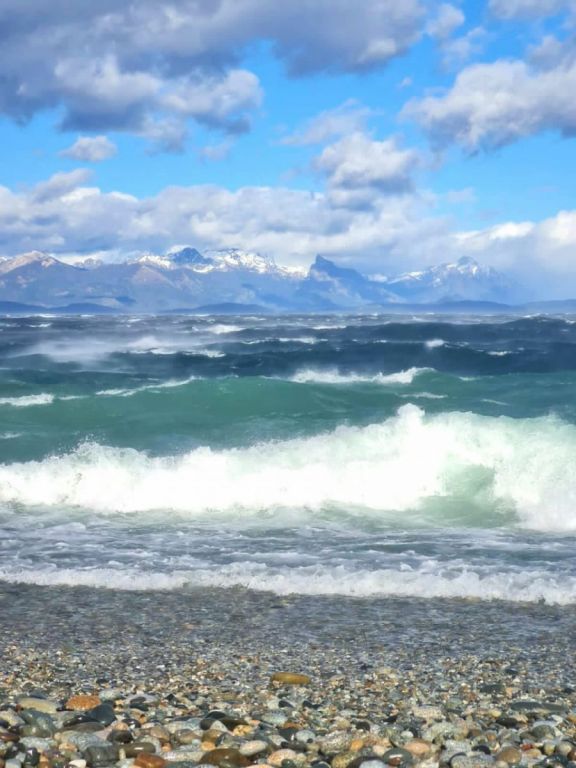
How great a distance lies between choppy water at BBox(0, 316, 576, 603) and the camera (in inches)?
452

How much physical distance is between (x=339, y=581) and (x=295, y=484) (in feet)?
22.4

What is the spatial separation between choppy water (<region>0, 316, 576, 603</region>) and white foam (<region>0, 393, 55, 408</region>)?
12 centimetres

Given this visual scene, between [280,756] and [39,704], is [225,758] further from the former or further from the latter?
[39,704]

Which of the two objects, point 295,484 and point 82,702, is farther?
point 295,484

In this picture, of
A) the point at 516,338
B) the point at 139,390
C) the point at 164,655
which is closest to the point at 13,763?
the point at 164,655

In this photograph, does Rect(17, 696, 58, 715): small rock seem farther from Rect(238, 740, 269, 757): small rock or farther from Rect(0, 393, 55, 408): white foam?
Rect(0, 393, 55, 408): white foam

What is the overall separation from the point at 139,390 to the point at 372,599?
23069mm

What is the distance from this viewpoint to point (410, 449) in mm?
20047

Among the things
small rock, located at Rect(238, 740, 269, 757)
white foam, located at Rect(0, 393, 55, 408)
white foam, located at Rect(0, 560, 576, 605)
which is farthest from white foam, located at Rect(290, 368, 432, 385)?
small rock, located at Rect(238, 740, 269, 757)

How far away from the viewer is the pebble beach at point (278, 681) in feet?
18.5

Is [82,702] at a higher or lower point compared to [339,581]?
higher

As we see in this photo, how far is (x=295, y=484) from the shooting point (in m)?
17.5

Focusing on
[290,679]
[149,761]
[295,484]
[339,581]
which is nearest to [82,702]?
[149,761]

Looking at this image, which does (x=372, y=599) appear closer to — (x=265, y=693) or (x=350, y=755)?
(x=265, y=693)
